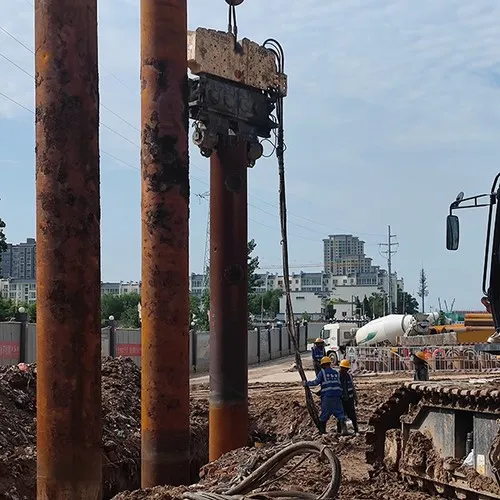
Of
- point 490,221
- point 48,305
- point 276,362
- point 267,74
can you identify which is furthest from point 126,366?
point 276,362

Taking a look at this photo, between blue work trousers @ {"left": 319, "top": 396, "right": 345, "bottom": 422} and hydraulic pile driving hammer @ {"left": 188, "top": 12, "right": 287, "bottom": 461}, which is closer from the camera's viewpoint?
hydraulic pile driving hammer @ {"left": 188, "top": 12, "right": 287, "bottom": 461}

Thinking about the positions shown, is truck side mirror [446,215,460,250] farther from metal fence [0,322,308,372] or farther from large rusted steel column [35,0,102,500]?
metal fence [0,322,308,372]

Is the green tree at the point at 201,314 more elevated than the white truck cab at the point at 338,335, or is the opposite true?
the green tree at the point at 201,314

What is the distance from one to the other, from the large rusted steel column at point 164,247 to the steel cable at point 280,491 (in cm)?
139

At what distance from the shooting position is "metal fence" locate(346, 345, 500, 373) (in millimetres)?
33250

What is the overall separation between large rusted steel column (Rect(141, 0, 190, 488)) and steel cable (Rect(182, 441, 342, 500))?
54.8 inches

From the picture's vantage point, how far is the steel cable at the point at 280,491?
680cm

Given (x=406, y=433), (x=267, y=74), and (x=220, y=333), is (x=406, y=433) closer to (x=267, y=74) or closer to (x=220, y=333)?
(x=220, y=333)

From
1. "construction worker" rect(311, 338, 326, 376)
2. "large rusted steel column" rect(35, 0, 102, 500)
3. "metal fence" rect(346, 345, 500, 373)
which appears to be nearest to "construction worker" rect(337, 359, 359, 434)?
"construction worker" rect(311, 338, 326, 376)

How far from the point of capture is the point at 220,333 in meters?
11.4

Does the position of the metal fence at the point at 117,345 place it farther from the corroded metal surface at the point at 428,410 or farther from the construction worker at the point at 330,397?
the corroded metal surface at the point at 428,410

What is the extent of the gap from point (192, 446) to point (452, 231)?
7686 millimetres

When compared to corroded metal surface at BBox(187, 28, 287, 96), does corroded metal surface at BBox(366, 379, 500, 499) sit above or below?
below

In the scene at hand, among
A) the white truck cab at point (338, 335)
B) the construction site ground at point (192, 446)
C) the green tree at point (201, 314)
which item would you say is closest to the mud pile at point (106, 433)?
the construction site ground at point (192, 446)
